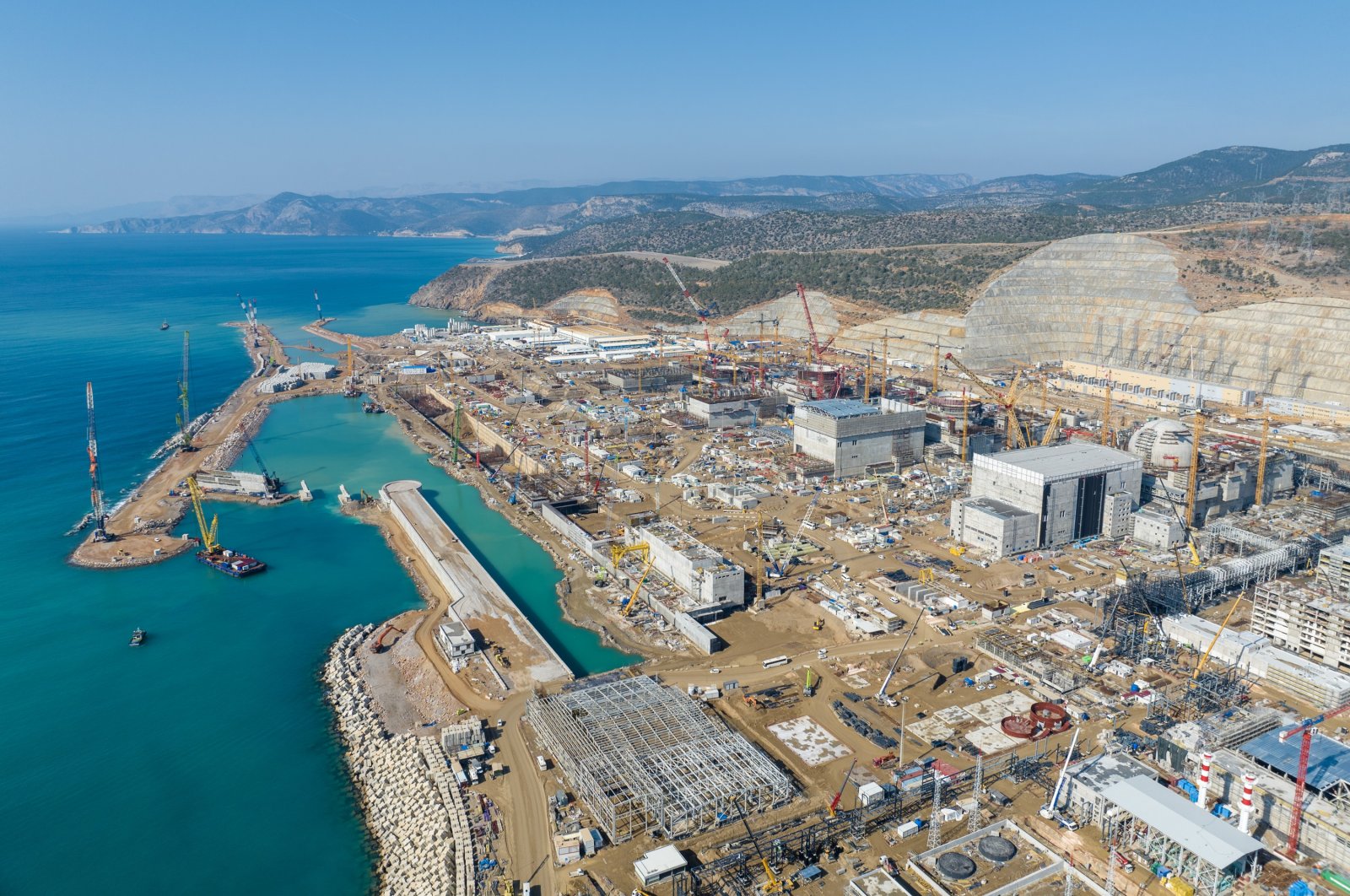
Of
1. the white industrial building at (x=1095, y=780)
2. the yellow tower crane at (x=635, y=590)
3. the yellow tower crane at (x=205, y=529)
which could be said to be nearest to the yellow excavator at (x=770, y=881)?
the white industrial building at (x=1095, y=780)

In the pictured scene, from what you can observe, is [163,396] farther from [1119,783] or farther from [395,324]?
[1119,783]

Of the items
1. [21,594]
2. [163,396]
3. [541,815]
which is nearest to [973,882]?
[541,815]

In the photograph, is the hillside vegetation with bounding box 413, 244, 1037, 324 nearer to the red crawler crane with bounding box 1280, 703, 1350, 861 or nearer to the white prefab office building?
the white prefab office building

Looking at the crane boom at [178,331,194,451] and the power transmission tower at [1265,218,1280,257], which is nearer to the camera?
the crane boom at [178,331,194,451]

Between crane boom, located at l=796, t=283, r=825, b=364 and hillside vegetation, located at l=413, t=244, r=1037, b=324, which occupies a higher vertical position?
hillside vegetation, located at l=413, t=244, r=1037, b=324

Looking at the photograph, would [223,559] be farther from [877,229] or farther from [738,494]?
[877,229]

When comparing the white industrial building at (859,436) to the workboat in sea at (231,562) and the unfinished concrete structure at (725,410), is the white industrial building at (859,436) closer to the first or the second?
the unfinished concrete structure at (725,410)

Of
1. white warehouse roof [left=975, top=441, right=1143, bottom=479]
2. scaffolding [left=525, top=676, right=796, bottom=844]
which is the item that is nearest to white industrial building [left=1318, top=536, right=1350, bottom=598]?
white warehouse roof [left=975, top=441, right=1143, bottom=479]
